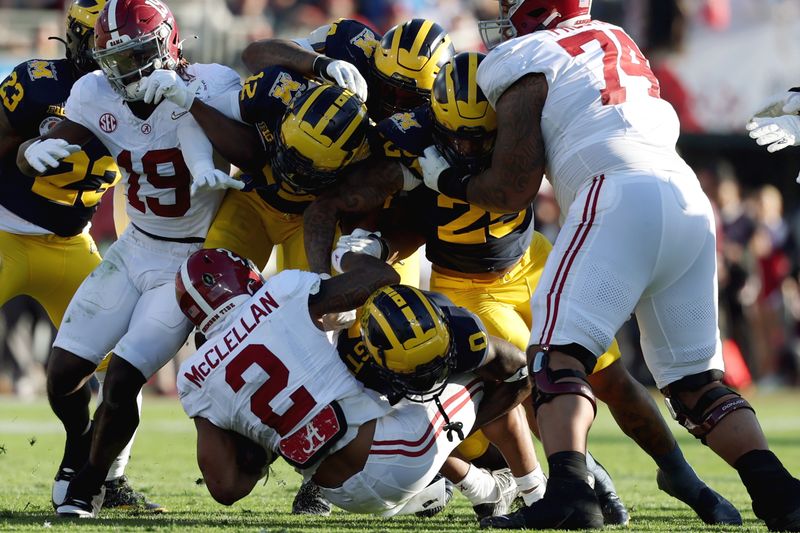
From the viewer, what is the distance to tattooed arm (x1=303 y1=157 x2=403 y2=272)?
496cm

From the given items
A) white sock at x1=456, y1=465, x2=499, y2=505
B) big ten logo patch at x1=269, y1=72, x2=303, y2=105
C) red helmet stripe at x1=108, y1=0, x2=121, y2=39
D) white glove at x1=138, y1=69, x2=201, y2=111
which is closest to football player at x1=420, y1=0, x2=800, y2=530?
white sock at x1=456, y1=465, x2=499, y2=505

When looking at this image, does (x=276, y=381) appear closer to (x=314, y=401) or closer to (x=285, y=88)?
(x=314, y=401)

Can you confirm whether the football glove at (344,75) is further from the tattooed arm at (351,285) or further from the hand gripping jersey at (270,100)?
the tattooed arm at (351,285)

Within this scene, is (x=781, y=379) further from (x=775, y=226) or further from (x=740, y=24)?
(x=740, y=24)

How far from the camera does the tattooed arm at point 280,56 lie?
211 inches

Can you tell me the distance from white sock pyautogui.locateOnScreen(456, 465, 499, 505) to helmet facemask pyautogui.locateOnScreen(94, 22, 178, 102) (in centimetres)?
206

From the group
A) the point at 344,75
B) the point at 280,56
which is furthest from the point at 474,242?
the point at 280,56

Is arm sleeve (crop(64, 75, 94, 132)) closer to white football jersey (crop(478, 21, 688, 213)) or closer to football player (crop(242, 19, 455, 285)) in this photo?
football player (crop(242, 19, 455, 285))

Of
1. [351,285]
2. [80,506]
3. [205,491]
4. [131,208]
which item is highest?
[351,285]

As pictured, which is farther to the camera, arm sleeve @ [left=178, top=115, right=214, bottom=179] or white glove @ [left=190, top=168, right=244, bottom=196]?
arm sleeve @ [left=178, top=115, right=214, bottom=179]

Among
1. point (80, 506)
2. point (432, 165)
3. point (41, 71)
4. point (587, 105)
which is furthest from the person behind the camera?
point (41, 71)

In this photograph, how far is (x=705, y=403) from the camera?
4336mm

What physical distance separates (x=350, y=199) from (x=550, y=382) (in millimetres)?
1301

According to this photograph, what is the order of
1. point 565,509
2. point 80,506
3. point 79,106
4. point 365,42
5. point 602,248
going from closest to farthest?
point 565,509
point 602,248
point 80,506
point 79,106
point 365,42
